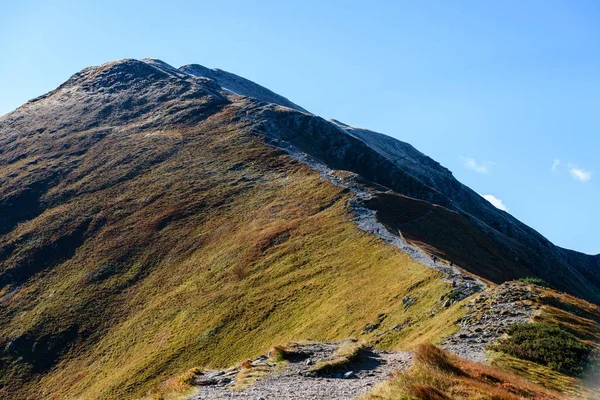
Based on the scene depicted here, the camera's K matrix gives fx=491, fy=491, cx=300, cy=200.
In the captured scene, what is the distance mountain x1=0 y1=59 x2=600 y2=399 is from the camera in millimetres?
51406

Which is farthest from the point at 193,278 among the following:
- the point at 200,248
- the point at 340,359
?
the point at 340,359

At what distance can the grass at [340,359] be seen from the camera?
846 inches

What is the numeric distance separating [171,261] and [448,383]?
221ft

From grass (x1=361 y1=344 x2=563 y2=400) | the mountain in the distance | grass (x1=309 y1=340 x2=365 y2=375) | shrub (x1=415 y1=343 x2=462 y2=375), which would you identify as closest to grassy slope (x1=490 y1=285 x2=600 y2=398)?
grass (x1=361 y1=344 x2=563 y2=400)

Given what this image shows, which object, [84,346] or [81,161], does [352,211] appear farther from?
[81,161]

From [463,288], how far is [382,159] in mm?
109901

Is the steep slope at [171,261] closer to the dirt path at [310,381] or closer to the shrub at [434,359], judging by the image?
the dirt path at [310,381]

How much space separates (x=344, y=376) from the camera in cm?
2095

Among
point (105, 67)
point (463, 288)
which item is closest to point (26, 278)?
point (463, 288)

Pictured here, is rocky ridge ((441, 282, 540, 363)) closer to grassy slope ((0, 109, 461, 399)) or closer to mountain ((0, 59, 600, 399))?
mountain ((0, 59, 600, 399))

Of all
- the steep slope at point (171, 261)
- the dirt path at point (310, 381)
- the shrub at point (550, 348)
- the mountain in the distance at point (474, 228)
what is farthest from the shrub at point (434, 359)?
the mountain in the distance at point (474, 228)

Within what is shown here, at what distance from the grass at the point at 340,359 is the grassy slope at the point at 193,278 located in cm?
895

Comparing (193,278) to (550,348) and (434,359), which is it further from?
(434,359)

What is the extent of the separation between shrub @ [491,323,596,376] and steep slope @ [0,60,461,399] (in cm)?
515
